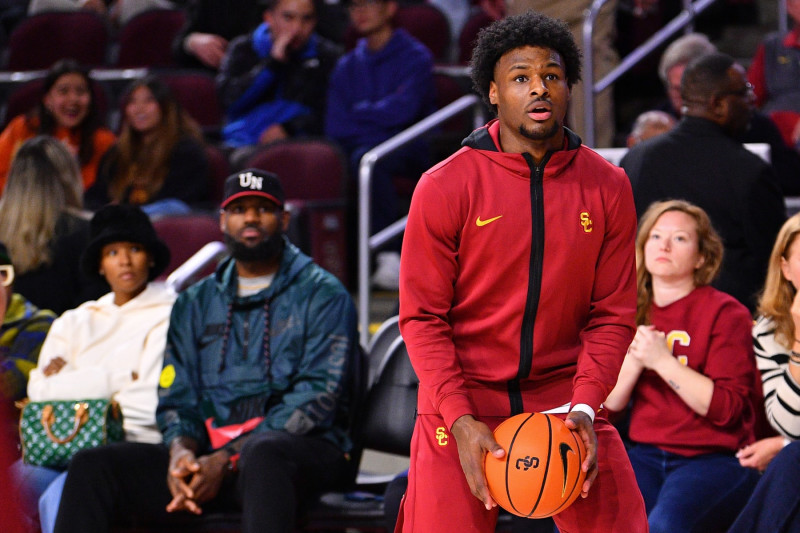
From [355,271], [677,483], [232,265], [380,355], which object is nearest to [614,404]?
[677,483]

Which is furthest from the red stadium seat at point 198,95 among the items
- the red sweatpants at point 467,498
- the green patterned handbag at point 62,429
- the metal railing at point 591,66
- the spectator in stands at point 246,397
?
the red sweatpants at point 467,498

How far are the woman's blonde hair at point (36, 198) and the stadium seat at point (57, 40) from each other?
3.49 m

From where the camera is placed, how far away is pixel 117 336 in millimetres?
4746

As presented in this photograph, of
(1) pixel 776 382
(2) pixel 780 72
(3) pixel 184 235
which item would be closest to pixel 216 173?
(3) pixel 184 235

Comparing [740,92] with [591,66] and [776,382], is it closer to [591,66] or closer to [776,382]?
[776,382]

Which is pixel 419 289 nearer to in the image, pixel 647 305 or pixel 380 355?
pixel 647 305

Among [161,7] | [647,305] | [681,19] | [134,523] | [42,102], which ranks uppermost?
[161,7]

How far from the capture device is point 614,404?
158 inches

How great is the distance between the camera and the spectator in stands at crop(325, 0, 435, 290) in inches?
275

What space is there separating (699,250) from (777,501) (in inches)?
37.9

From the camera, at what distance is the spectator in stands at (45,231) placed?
5.46m

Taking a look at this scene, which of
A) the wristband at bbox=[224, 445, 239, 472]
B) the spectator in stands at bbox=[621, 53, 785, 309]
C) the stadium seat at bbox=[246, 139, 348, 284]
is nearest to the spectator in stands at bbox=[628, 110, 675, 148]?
the spectator in stands at bbox=[621, 53, 785, 309]

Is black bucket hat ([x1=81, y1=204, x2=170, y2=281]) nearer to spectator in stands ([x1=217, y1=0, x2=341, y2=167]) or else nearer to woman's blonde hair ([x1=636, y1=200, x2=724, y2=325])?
woman's blonde hair ([x1=636, y1=200, x2=724, y2=325])

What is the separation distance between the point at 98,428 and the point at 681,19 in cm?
430
